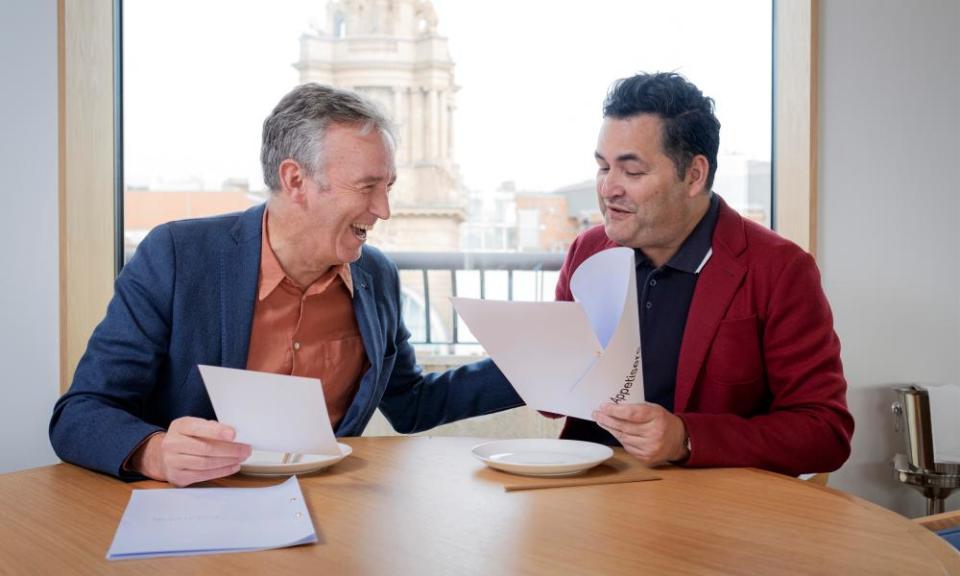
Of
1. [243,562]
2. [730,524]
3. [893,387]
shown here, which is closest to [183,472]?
[243,562]

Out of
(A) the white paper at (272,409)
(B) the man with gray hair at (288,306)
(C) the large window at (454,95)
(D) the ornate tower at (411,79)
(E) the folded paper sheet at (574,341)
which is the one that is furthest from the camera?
(D) the ornate tower at (411,79)

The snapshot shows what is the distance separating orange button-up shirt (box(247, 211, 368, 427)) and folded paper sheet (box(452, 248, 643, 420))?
47 centimetres

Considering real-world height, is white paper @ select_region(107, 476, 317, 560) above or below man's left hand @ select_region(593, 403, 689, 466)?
below

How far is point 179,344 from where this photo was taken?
168 centimetres

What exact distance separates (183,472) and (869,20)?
2.69 m

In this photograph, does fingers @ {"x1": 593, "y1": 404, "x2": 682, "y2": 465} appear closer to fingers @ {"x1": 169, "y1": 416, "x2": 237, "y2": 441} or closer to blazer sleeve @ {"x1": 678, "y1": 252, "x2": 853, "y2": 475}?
blazer sleeve @ {"x1": 678, "y1": 252, "x2": 853, "y2": 475}

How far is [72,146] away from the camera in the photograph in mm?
3105

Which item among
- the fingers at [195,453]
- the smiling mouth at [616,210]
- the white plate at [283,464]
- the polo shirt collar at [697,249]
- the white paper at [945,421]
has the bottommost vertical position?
the white paper at [945,421]

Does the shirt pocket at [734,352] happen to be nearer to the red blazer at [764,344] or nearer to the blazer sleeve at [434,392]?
the red blazer at [764,344]

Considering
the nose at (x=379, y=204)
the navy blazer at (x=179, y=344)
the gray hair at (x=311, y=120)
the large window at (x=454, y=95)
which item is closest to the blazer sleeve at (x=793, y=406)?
the navy blazer at (x=179, y=344)

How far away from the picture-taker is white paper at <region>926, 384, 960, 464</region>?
295 cm

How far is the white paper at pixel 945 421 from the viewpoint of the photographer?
2947 millimetres

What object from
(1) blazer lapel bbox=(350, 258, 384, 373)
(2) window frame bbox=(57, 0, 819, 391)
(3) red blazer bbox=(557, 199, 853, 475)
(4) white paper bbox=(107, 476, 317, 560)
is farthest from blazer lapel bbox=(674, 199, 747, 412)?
(2) window frame bbox=(57, 0, 819, 391)

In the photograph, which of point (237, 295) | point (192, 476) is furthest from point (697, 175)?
point (192, 476)
